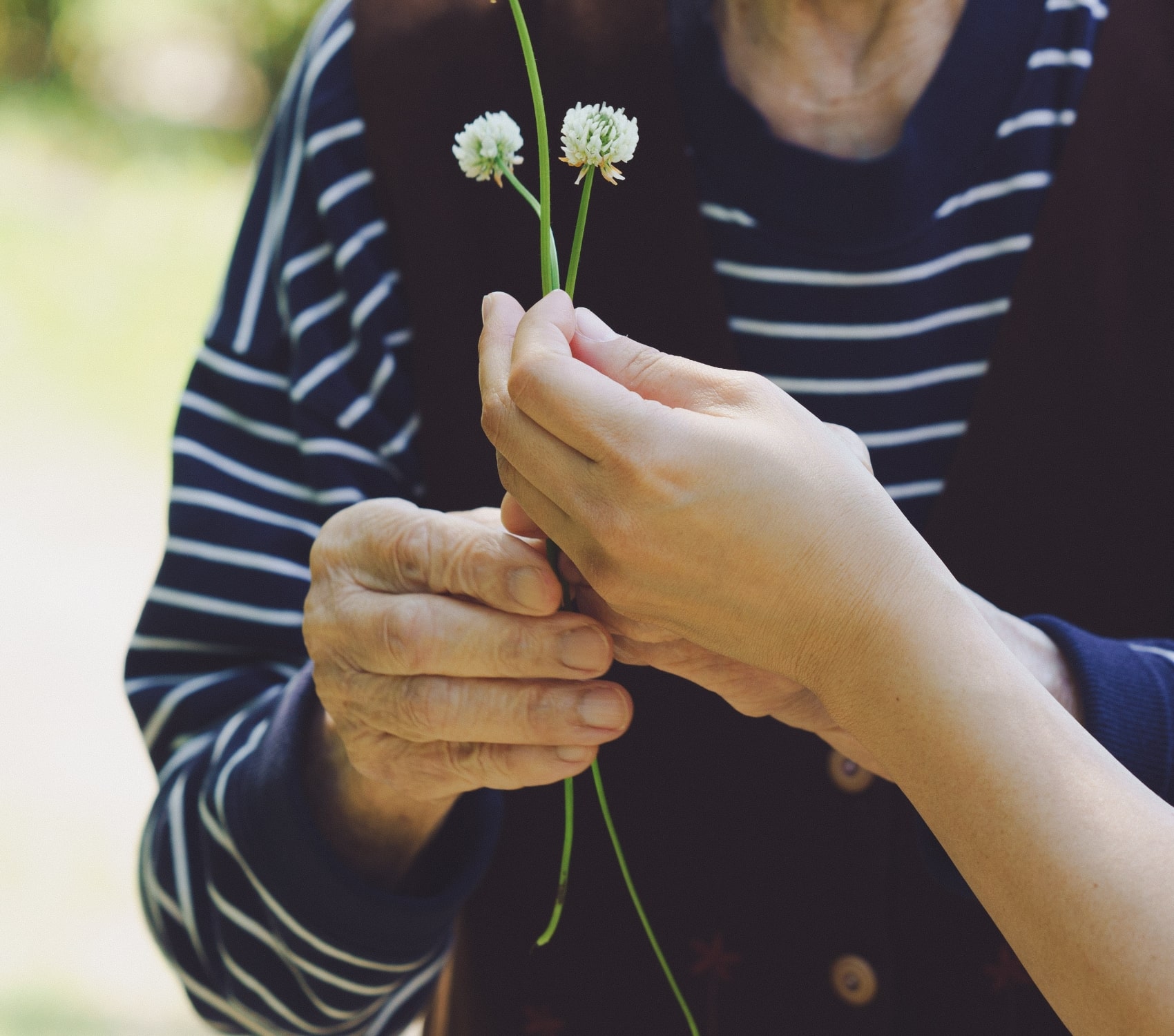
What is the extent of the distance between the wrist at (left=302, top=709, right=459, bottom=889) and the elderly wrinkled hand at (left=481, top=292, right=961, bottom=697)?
12.9 inches

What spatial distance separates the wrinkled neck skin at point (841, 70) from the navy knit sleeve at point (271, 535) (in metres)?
0.33

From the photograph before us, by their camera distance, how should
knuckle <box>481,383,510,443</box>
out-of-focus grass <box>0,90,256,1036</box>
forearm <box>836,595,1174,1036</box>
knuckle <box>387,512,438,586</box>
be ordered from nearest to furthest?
forearm <box>836,595,1174,1036</box> → knuckle <box>481,383,510,443</box> → knuckle <box>387,512,438,586</box> → out-of-focus grass <box>0,90,256,1036</box>

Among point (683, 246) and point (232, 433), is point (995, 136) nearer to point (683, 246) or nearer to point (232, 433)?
point (683, 246)

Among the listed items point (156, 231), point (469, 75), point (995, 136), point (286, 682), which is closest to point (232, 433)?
point (286, 682)

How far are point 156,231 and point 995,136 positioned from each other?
482cm

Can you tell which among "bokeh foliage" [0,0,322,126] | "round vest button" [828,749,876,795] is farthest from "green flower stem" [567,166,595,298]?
"bokeh foliage" [0,0,322,126]

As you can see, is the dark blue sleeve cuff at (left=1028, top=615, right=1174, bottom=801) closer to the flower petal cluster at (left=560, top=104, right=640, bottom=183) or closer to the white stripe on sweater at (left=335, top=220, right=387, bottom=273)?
the flower petal cluster at (left=560, top=104, right=640, bottom=183)

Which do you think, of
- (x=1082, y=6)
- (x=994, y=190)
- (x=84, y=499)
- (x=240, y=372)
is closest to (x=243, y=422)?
(x=240, y=372)

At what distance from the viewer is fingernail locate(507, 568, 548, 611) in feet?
2.13

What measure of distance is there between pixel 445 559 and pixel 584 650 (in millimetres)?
103

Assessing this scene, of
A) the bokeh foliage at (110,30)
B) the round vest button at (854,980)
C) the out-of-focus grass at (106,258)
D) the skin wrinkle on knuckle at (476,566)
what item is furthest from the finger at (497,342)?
the bokeh foliage at (110,30)

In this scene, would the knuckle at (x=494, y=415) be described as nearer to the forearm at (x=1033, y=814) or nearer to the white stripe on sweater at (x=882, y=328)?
the forearm at (x=1033, y=814)

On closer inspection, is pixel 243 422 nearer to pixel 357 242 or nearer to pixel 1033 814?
pixel 357 242

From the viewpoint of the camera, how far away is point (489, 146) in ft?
2.09
